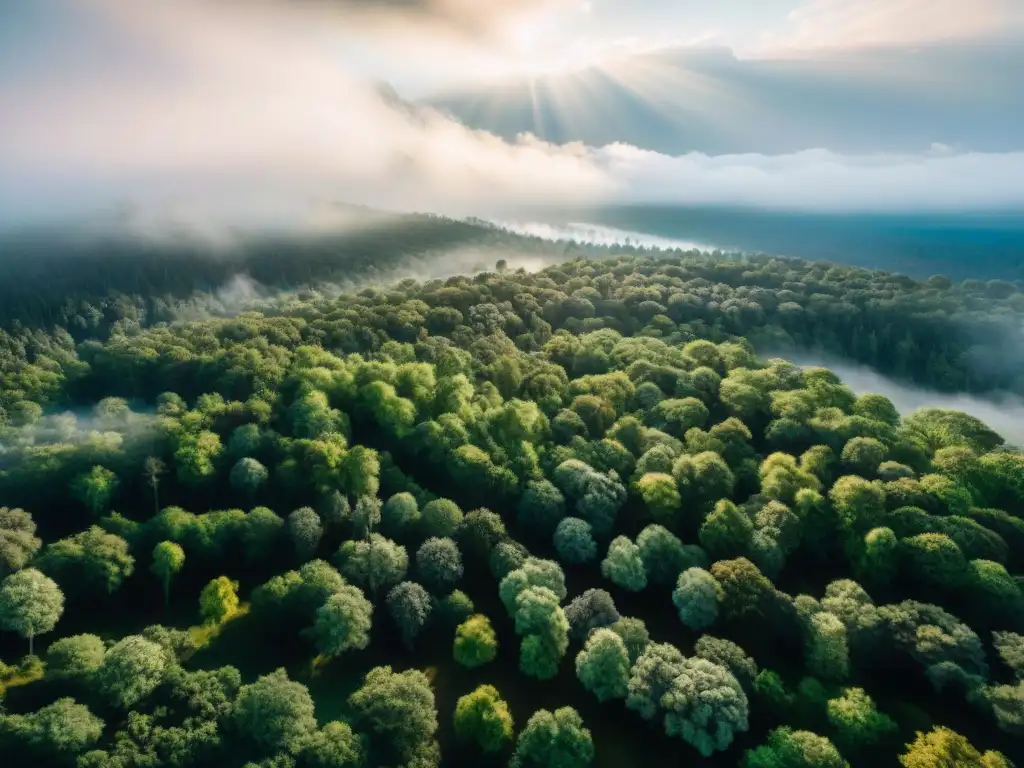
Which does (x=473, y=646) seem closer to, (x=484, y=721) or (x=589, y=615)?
(x=484, y=721)

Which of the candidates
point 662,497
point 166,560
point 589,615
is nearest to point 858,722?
point 589,615

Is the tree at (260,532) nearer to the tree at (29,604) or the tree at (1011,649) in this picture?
the tree at (29,604)

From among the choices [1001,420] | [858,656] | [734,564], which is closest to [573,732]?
[734,564]

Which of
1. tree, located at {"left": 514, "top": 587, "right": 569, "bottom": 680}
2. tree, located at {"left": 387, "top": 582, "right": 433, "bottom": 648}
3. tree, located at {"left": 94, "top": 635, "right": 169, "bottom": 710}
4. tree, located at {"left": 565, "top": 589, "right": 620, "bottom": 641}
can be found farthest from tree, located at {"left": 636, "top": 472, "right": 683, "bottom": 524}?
tree, located at {"left": 94, "top": 635, "right": 169, "bottom": 710}

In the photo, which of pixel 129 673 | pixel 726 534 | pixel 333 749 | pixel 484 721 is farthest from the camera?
pixel 726 534

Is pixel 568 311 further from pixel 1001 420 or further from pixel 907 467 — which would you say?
pixel 1001 420

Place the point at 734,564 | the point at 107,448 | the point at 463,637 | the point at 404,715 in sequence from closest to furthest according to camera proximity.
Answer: the point at 404,715, the point at 463,637, the point at 734,564, the point at 107,448
